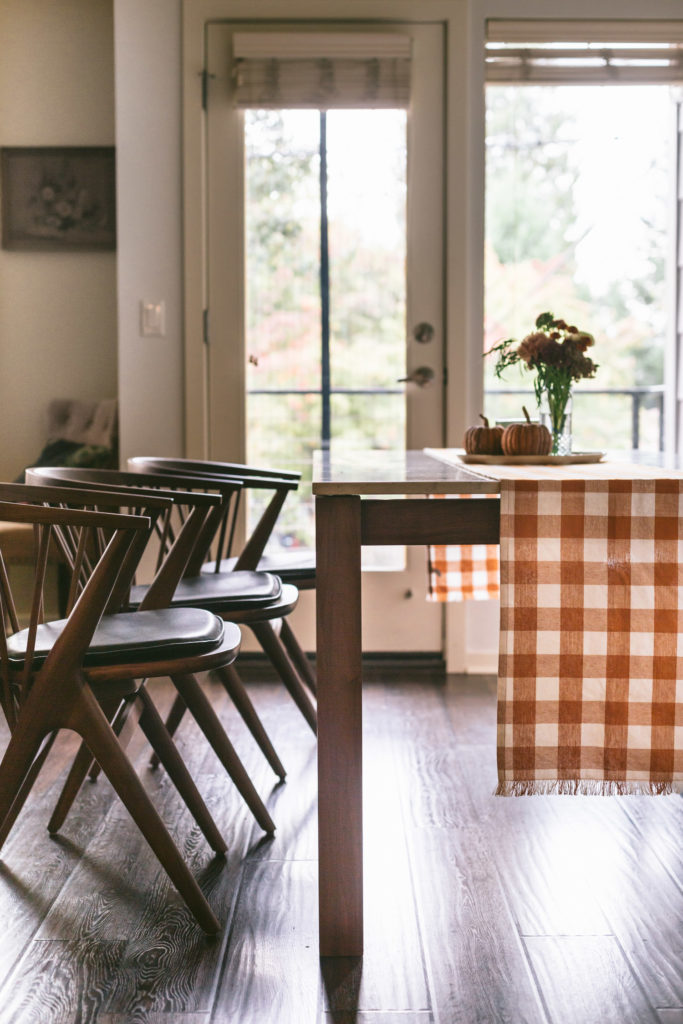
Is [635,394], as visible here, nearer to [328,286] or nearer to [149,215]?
[328,286]

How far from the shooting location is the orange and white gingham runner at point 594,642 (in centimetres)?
155

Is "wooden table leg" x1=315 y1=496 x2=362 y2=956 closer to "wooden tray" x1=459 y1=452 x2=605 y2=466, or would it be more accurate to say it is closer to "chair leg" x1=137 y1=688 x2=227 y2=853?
"chair leg" x1=137 y1=688 x2=227 y2=853

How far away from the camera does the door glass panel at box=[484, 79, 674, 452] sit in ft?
17.6

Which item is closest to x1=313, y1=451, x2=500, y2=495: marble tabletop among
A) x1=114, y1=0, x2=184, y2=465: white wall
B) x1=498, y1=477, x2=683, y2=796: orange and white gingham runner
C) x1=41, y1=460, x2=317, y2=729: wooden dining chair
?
x1=498, y1=477, x2=683, y2=796: orange and white gingham runner

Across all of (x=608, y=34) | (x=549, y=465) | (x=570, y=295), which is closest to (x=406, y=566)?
(x=549, y=465)

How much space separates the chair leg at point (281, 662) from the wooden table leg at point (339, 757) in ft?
2.44

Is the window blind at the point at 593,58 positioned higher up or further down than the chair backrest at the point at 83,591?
higher up

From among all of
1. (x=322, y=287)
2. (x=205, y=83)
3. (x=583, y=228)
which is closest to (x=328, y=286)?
(x=322, y=287)

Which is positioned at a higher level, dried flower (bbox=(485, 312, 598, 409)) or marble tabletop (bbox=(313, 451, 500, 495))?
dried flower (bbox=(485, 312, 598, 409))

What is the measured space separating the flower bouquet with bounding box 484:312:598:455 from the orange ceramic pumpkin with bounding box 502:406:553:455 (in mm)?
234

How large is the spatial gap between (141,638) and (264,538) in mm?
829

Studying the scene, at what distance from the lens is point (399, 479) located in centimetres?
160

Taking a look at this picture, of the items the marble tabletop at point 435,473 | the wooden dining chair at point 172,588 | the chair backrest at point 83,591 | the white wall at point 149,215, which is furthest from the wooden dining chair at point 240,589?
the white wall at point 149,215

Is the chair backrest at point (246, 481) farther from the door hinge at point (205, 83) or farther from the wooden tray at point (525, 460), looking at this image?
the door hinge at point (205, 83)
